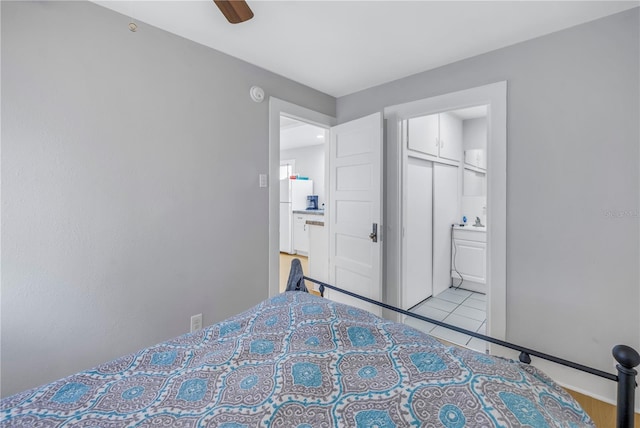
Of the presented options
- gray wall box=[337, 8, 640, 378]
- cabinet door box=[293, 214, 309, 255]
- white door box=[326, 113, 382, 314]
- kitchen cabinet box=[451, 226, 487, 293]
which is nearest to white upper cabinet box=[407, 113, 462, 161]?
white door box=[326, 113, 382, 314]

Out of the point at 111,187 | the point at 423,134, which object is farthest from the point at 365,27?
the point at 111,187

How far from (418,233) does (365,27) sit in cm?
211

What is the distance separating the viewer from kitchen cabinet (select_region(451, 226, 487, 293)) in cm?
360

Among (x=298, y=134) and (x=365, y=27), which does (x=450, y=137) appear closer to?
(x=365, y=27)

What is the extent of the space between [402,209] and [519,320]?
1235mm

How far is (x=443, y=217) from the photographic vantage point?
12.1 feet

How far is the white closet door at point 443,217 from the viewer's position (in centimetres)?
353

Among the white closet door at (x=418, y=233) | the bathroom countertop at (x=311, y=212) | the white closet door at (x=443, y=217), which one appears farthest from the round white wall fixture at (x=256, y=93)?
the bathroom countertop at (x=311, y=212)

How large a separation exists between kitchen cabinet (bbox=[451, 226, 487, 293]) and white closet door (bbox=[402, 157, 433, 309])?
0.56 meters

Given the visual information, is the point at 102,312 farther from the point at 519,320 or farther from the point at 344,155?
the point at 519,320

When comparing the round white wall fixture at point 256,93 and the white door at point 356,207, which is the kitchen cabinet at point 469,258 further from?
the round white wall fixture at point 256,93

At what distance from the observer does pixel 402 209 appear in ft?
9.03

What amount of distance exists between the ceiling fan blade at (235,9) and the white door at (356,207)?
4.90ft

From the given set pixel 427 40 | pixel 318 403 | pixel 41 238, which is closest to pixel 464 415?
pixel 318 403
